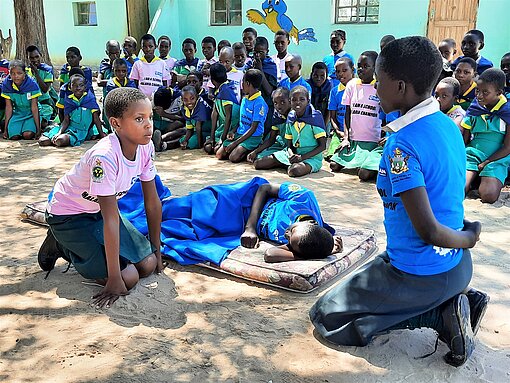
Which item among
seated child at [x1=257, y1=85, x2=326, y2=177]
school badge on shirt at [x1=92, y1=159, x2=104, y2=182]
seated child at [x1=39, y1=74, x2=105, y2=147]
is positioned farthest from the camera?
seated child at [x1=39, y1=74, x2=105, y2=147]

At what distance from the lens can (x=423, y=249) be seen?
2.14 meters

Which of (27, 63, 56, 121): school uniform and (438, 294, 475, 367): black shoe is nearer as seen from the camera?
(438, 294, 475, 367): black shoe

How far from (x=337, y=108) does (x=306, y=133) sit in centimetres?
96

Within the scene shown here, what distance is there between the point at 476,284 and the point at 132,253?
1945mm

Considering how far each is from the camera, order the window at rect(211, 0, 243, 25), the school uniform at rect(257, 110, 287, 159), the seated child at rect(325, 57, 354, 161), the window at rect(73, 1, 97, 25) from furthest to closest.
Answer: the window at rect(73, 1, 97, 25) < the window at rect(211, 0, 243, 25) < the seated child at rect(325, 57, 354, 161) < the school uniform at rect(257, 110, 287, 159)

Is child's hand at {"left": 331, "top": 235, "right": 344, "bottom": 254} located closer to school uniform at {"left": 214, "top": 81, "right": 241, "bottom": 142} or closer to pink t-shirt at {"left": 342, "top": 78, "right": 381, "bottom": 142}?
pink t-shirt at {"left": 342, "top": 78, "right": 381, "bottom": 142}

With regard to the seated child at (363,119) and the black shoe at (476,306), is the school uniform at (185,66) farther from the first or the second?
the black shoe at (476,306)

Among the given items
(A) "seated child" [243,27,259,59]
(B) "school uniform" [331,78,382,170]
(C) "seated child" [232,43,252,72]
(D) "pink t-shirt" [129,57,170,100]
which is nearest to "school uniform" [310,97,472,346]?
(B) "school uniform" [331,78,382,170]

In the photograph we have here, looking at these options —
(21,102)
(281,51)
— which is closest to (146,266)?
(281,51)

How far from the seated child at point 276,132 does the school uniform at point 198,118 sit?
39.5 inches

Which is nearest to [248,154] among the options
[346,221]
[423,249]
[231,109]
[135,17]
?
[231,109]

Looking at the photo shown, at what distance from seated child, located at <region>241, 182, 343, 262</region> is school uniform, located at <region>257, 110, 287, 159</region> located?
2.45 meters

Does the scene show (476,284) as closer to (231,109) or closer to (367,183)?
(367,183)

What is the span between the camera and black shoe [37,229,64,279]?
3.06m
